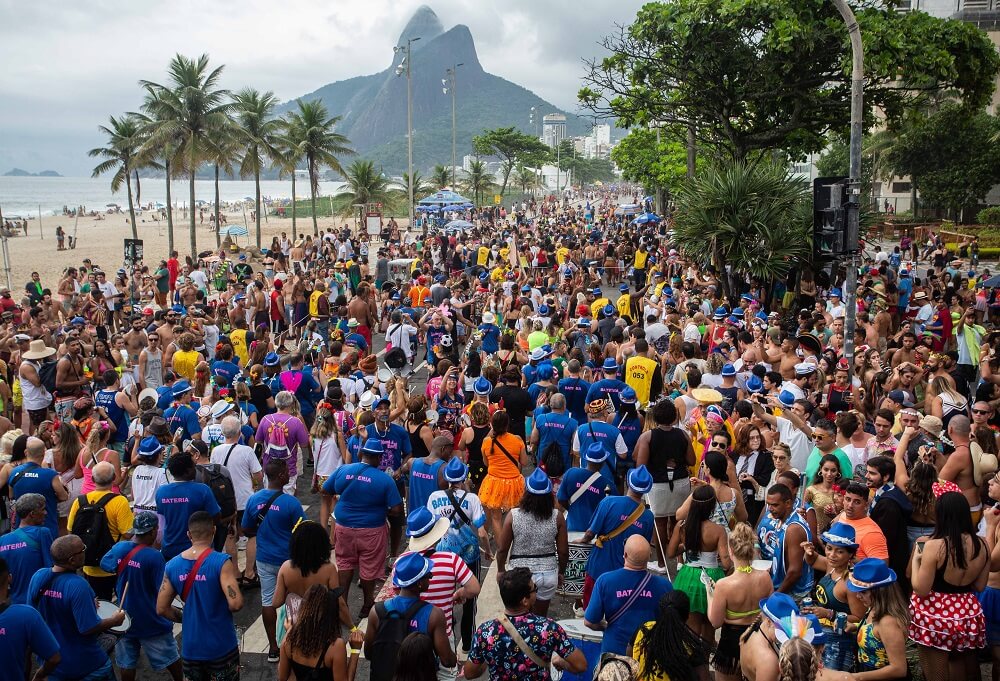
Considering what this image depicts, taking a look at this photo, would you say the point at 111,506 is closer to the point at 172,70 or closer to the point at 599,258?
the point at 599,258

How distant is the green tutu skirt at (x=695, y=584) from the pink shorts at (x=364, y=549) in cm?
243

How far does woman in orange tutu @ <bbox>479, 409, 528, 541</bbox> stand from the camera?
22.8 ft

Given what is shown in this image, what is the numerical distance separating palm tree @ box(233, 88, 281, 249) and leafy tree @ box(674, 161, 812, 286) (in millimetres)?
26647

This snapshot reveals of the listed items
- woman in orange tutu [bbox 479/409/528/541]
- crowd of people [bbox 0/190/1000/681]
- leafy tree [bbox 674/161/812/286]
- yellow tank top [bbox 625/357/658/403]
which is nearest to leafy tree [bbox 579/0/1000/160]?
leafy tree [bbox 674/161/812/286]

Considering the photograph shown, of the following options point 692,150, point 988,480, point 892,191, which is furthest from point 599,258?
point 892,191

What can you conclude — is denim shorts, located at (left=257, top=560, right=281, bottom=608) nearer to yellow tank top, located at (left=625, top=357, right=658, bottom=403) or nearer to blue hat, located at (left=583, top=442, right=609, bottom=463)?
blue hat, located at (left=583, top=442, right=609, bottom=463)

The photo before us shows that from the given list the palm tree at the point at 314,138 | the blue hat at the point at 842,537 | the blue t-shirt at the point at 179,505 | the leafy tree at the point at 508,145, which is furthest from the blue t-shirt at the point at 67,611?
the leafy tree at the point at 508,145

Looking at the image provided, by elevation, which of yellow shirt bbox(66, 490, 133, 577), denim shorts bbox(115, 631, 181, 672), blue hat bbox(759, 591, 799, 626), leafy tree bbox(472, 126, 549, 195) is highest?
leafy tree bbox(472, 126, 549, 195)

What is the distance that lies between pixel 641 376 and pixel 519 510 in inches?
154

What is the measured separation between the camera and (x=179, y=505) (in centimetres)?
612

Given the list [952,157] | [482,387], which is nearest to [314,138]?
[952,157]

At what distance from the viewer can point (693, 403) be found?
8.33 meters

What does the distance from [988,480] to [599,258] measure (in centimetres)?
2143

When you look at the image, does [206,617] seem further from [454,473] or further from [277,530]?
[454,473]
